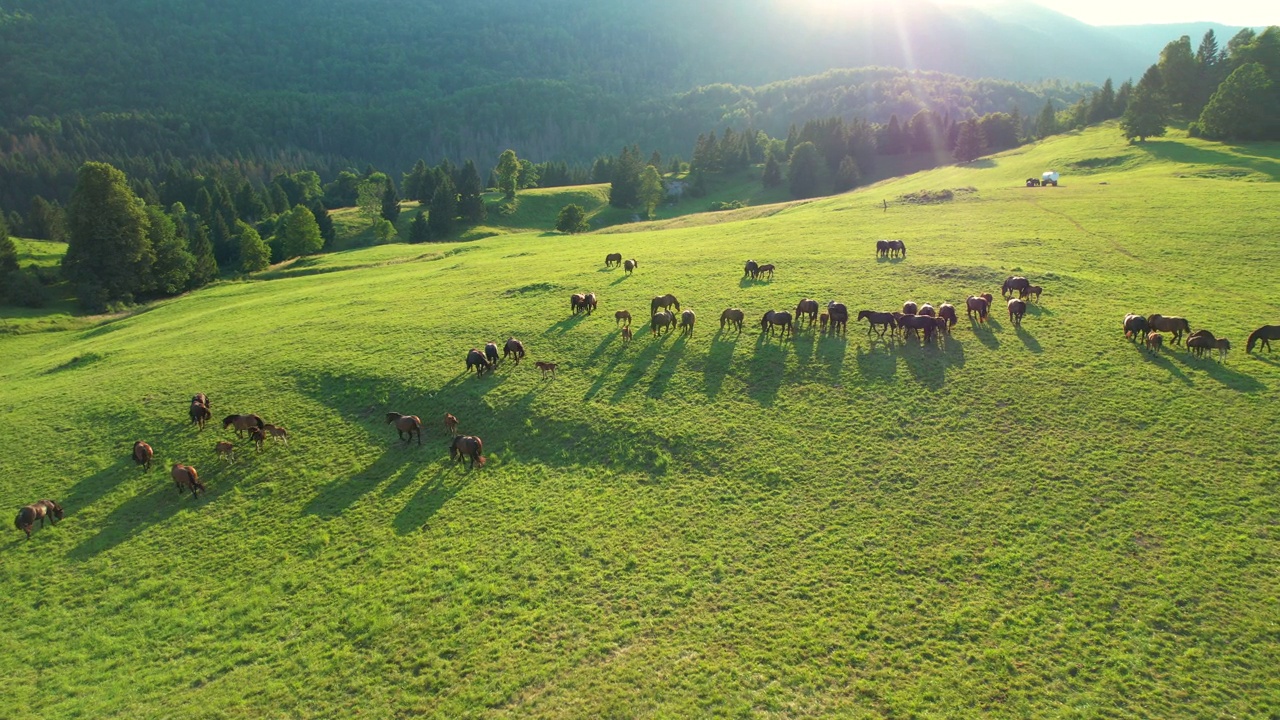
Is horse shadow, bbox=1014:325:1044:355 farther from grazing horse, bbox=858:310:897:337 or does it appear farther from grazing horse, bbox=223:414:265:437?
grazing horse, bbox=223:414:265:437

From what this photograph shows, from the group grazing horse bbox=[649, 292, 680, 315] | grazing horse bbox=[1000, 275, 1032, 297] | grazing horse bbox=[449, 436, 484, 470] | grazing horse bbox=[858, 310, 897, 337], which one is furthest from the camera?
grazing horse bbox=[649, 292, 680, 315]

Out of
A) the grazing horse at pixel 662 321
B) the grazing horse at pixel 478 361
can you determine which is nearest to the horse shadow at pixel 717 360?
the grazing horse at pixel 662 321

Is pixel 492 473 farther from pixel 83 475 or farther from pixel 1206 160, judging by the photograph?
pixel 1206 160

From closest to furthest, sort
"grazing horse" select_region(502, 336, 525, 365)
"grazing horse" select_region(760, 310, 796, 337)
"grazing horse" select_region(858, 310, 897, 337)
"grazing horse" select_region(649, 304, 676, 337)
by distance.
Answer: "grazing horse" select_region(858, 310, 897, 337), "grazing horse" select_region(760, 310, 796, 337), "grazing horse" select_region(502, 336, 525, 365), "grazing horse" select_region(649, 304, 676, 337)

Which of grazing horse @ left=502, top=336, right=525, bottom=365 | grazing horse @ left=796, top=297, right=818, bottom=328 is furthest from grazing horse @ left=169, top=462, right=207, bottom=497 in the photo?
grazing horse @ left=796, top=297, right=818, bottom=328

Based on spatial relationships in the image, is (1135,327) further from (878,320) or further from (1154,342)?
(878,320)

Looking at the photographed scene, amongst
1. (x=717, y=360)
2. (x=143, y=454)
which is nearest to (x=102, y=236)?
(x=143, y=454)

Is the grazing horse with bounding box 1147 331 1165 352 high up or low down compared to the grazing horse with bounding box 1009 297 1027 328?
down
